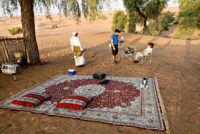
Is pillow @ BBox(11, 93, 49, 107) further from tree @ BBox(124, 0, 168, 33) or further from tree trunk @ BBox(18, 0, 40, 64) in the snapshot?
tree @ BBox(124, 0, 168, 33)

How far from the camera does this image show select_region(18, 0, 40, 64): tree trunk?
732 cm

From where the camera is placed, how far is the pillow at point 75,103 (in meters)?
A: 3.57

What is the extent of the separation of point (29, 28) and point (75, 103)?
20.2 feet

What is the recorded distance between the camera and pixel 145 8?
2166 cm

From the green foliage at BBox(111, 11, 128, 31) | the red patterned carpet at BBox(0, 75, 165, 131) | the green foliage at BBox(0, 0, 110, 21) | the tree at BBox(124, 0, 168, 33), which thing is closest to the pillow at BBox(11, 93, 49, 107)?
the red patterned carpet at BBox(0, 75, 165, 131)

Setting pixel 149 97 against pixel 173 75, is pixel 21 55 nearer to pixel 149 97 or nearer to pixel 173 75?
pixel 149 97

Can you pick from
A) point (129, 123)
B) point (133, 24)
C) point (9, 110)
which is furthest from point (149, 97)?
point (133, 24)

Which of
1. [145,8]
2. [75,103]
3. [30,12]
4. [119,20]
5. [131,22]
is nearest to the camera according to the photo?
[75,103]

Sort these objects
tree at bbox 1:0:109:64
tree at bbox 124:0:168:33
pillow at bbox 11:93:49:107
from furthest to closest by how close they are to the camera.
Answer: tree at bbox 124:0:168:33 < tree at bbox 1:0:109:64 < pillow at bbox 11:93:49:107

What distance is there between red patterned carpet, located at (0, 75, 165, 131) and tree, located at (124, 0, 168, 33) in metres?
19.2

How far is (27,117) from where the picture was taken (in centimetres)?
340

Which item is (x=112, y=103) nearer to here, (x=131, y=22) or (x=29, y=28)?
(x=29, y=28)

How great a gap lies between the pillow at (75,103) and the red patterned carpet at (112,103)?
0.32 ft

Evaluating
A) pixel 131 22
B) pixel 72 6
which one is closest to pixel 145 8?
pixel 131 22
